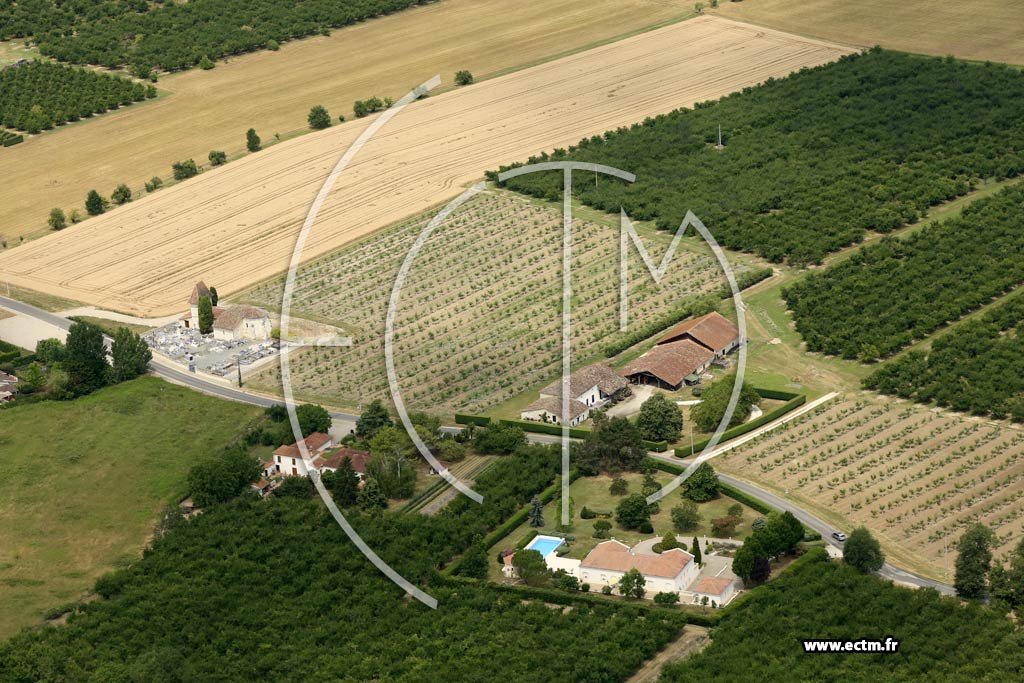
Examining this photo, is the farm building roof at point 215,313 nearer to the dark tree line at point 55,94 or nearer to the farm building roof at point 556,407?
the farm building roof at point 556,407

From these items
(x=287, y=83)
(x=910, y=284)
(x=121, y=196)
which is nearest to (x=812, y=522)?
(x=910, y=284)

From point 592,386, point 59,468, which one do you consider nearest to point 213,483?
point 59,468

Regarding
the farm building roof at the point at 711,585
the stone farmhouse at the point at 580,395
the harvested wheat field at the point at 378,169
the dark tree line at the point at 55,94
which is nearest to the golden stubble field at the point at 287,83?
the dark tree line at the point at 55,94

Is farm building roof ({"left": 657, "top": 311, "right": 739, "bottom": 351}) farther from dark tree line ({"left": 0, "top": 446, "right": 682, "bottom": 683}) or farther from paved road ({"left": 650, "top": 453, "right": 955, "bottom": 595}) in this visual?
dark tree line ({"left": 0, "top": 446, "right": 682, "bottom": 683})

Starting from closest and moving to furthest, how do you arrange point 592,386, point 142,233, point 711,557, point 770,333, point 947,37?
point 711,557 < point 592,386 < point 770,333 < point 142,233 < point 947,37

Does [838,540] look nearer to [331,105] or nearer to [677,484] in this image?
[677,484]

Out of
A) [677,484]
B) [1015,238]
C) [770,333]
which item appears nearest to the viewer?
[677,484]

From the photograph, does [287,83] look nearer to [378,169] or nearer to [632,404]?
[378,169]

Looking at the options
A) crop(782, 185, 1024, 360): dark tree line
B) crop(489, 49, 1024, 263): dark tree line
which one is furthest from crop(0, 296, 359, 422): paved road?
crop(489, 49, 1024, 263): dark tree line
